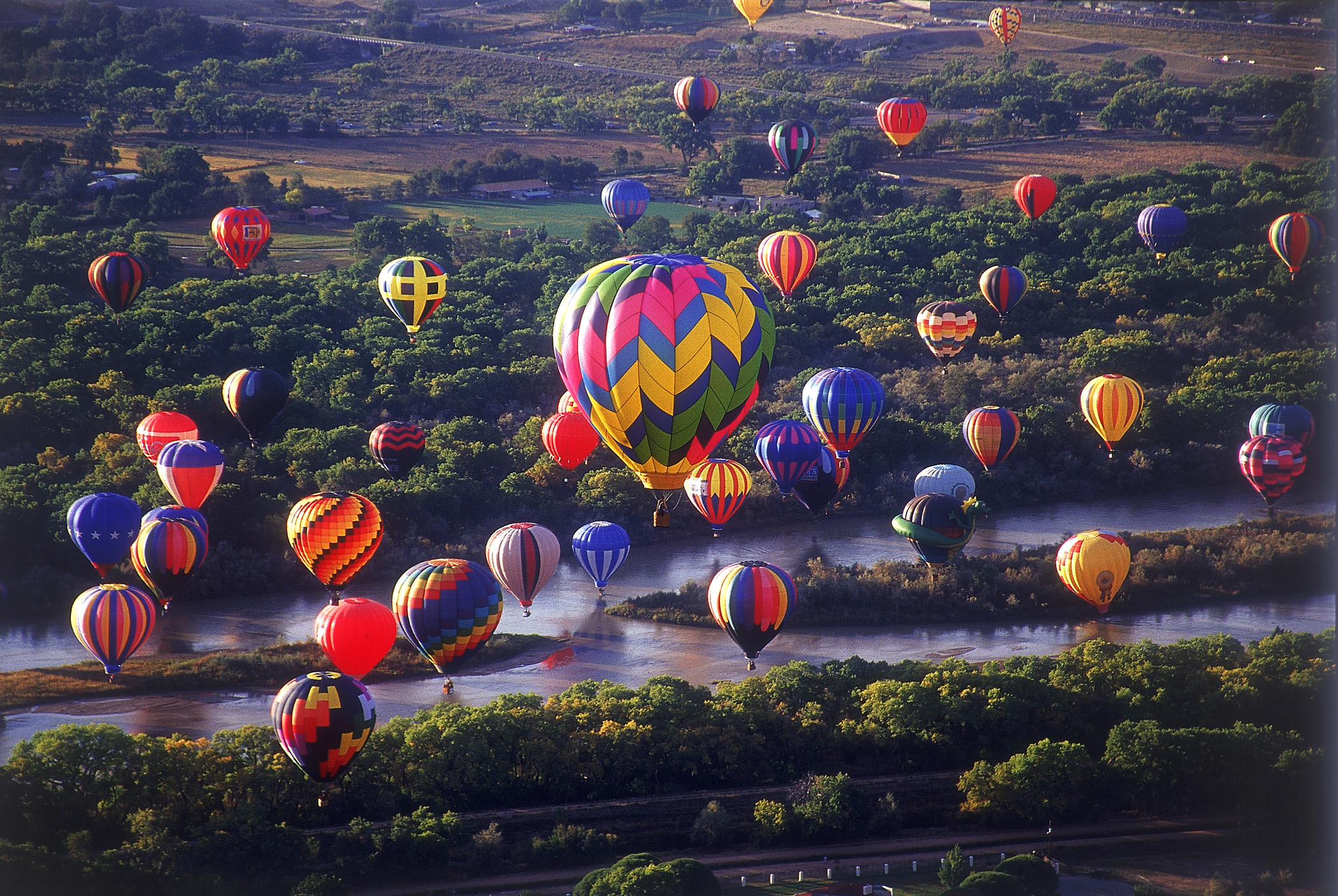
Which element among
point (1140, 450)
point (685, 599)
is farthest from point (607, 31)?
point (685, 599)

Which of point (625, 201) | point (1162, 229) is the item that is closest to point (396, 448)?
point (625, 201)

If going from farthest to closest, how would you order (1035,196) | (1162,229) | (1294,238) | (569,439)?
(1035,196) < (1162,229) < (1294,238) < (569,439)

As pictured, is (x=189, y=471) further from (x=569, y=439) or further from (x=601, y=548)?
(x=601, y=548)

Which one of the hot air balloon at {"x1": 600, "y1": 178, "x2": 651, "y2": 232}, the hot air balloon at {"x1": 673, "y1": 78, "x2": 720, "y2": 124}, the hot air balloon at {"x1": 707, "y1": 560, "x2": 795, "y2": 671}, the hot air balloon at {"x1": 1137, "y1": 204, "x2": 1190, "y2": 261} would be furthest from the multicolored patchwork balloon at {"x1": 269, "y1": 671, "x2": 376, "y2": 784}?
the hot air balloon at {"x1": 673, "y1": 78, "x2": 720, "y2": 124}

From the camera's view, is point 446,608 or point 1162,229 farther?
point 1162,229

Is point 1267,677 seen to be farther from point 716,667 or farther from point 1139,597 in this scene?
point 716,667
